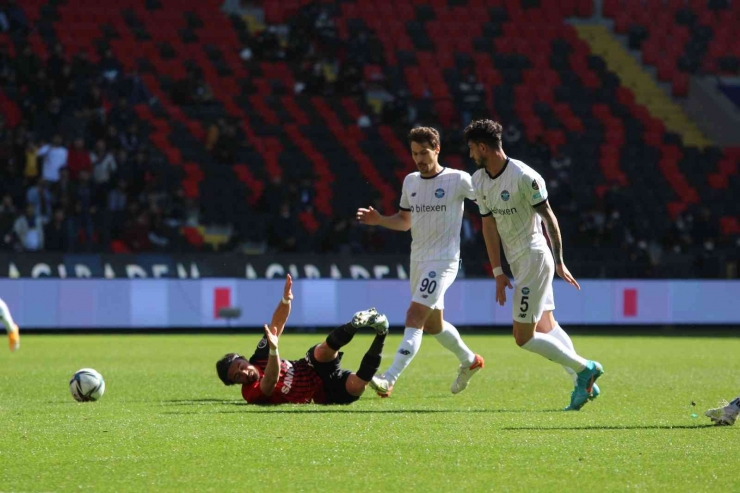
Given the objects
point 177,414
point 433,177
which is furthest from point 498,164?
point 177,414

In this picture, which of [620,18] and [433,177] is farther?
[620,18]

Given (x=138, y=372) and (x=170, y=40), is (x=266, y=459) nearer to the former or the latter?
(x=138, y=372)

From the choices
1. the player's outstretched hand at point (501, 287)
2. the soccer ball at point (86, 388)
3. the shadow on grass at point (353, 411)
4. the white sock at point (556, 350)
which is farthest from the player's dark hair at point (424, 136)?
the soccer ball at point (86, 388)

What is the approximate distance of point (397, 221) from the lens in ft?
34.7

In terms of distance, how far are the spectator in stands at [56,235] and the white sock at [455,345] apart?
1203 centimetres

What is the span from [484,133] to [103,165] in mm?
14736

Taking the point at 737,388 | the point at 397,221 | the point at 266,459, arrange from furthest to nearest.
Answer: the point at 737,388
the point at 397,221
the point at 266,459

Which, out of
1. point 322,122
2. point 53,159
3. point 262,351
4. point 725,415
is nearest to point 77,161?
point 53,159

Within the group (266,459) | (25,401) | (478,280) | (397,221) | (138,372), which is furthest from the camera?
(478,280)

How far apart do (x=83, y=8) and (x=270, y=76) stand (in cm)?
491

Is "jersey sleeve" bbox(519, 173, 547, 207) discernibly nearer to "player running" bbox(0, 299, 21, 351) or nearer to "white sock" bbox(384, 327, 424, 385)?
"white sock" bbox(384, 327, 424, 385)

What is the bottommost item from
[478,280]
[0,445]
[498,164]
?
[478,280]

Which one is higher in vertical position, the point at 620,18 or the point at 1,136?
the point at 620,18

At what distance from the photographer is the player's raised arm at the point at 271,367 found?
29.0 ft
